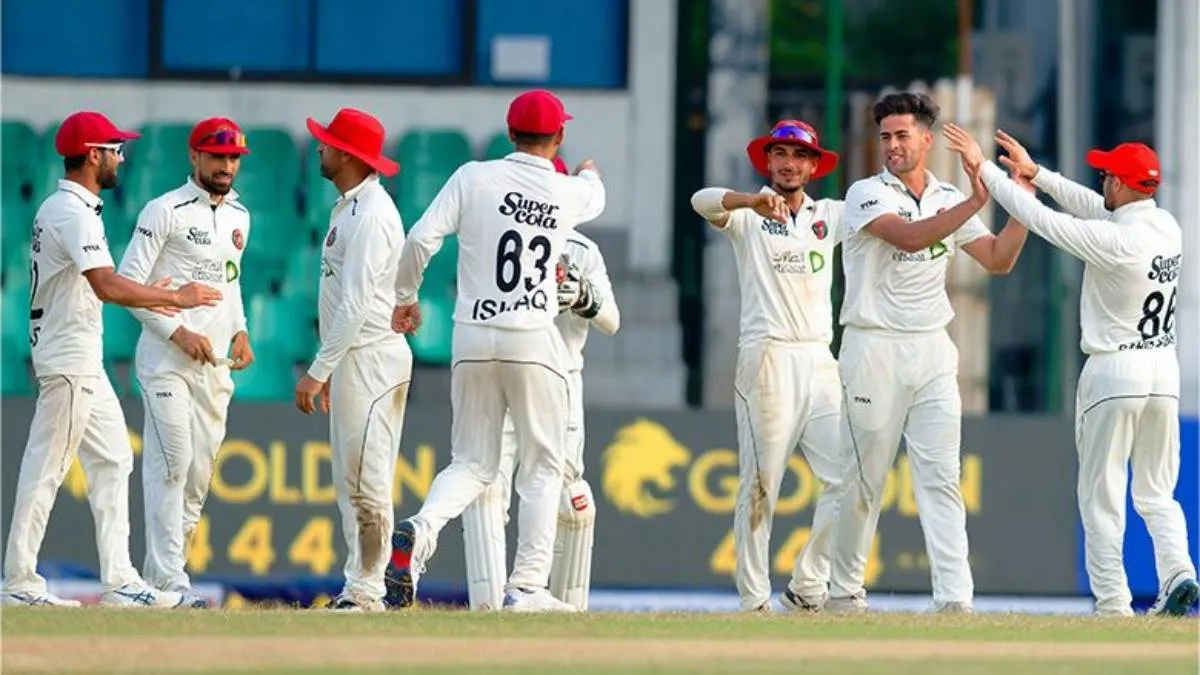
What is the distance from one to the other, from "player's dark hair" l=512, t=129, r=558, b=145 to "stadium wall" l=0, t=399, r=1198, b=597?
693 cm

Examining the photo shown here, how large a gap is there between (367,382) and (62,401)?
1303 millimetres

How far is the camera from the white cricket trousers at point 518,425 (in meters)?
13.3

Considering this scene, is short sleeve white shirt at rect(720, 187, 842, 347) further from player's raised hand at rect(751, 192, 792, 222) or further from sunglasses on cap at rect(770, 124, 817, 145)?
player's raised hand at rect(751, 192, 792, 222)

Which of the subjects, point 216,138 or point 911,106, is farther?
point 216,138

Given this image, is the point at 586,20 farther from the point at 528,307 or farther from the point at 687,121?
the point at 528,307

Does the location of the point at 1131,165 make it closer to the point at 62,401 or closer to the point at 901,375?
the point at 901,375

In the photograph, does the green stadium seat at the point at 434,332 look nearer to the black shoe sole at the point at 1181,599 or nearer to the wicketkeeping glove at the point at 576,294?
the wicketkeeping glove at the point at 576,294

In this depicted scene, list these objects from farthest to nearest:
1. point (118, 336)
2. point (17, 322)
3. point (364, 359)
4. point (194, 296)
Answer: point (17, 322) < point (118, 336) < point (364, 359) < point (194, 296)

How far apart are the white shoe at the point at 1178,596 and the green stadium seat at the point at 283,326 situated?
28.5 ft

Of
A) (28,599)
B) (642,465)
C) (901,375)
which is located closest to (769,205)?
(901,375)

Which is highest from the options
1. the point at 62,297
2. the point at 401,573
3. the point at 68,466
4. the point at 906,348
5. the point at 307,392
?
the point at 62,297

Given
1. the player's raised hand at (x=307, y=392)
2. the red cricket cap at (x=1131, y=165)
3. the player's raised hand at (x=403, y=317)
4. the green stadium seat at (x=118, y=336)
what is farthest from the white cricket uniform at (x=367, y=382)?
the green stadium seat at (x=118, y=336)

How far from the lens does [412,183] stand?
22.0 m

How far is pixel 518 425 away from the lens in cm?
1335
